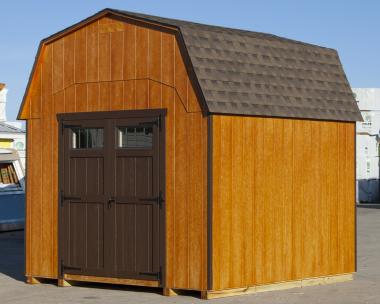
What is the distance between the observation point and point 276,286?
13203mm

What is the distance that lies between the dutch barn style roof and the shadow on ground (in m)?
4.54

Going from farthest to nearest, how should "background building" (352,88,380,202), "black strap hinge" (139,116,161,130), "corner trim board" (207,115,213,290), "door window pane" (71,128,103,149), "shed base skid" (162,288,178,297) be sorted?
"background building" (352,88,380,202) → "door window pane" (71,128,103,149) → "black strap hinge" (139,116,161,130) → "shed base skid" (162,288,178,297) → "corner trim board" (207,115,213,290)

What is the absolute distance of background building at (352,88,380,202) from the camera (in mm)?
47906

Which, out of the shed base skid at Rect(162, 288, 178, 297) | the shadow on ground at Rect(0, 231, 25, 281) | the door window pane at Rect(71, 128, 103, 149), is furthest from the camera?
the shadow on ground at Rect(0, 231, 25, 281)

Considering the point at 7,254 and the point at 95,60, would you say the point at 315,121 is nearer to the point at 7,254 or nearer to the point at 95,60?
the point at 95,60

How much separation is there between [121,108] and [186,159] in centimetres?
123

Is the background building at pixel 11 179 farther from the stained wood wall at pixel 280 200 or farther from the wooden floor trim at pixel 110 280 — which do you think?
the stained wood wall at pixel 280 200

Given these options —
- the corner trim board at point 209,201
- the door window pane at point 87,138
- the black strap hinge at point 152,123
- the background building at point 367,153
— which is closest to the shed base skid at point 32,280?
the door window pane at point 87,138

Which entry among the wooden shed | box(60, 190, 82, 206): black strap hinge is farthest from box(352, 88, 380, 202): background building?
box(60, 190, 82, 206): black strap hinge

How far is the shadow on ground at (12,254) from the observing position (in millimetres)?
16089

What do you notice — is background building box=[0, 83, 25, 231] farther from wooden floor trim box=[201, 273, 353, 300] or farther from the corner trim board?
the corner trim board

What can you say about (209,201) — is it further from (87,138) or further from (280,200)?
(87,138)

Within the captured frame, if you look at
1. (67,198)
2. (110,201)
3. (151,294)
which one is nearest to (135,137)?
(110,201)

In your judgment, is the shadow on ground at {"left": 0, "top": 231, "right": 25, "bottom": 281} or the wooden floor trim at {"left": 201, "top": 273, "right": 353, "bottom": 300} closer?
the wooden floor trim at {"left": 201, "top": 273, "right": 353, "bottom": 300}
